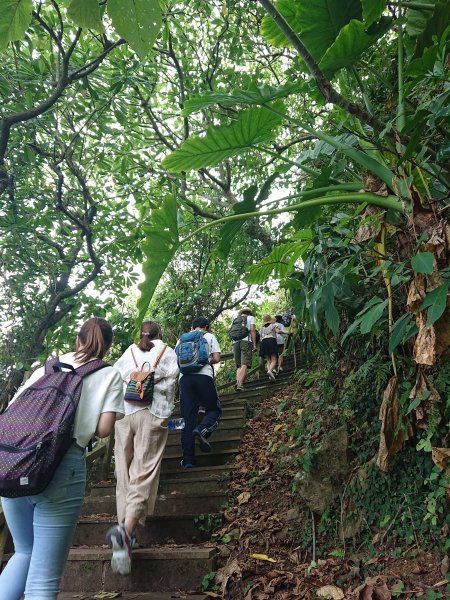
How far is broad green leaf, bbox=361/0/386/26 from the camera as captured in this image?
6.54 feet

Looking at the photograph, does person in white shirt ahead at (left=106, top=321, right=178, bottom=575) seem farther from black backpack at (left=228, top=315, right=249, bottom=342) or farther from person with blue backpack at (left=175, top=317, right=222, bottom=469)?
black backpack at (left=228, top=315, right=249, bottom=342)

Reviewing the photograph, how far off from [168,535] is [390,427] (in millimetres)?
2227

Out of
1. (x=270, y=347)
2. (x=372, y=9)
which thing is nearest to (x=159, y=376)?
(x=372, y=9)

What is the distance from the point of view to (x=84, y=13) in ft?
3.09

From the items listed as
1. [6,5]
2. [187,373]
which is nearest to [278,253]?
[187,373]

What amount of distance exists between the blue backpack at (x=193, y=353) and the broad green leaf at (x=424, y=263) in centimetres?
312

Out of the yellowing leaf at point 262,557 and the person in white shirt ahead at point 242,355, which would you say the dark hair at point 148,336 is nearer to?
the yellowing leaf at point 262,557

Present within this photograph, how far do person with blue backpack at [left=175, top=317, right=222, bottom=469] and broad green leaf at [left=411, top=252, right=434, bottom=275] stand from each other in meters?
3.12

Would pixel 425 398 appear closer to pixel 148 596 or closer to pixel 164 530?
pixel 148 596

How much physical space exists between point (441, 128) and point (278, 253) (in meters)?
1.37

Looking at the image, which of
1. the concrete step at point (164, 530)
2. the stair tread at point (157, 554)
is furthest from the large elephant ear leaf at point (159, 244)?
the concrete step at point (164, 530)

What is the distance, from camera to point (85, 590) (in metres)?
3.37

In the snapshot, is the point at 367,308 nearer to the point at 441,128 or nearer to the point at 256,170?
the point at 441,128

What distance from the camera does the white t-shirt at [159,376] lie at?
3.88 meters
